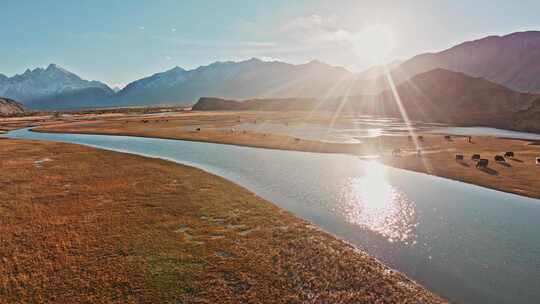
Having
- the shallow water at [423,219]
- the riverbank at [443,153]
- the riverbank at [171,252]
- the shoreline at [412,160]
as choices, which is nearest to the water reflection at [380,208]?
the shallow water at [423,219]

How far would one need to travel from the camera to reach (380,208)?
3484 cm

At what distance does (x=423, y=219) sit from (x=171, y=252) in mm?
27435

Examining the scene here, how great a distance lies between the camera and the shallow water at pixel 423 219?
2112 centimetres

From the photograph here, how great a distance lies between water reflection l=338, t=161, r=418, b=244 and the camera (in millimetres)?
28984

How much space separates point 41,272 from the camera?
20.0m

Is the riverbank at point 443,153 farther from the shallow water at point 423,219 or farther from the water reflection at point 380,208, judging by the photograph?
the water reflection at point 380,208

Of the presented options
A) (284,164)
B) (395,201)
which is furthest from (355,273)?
(284,164)

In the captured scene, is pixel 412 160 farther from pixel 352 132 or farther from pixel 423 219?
pixel 352 132

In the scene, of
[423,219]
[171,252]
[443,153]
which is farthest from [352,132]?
[171,252]

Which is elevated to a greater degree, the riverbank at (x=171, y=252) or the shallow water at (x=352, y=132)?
the shallow water at (x=352, y=132)

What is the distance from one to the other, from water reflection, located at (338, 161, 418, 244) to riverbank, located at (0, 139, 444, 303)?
6640 mm

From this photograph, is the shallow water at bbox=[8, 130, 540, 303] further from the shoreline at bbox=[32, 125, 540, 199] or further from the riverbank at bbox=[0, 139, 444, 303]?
the riverbank at bbox=[0, 139, 444, 303]

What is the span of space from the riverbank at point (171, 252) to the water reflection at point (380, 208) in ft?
21.8

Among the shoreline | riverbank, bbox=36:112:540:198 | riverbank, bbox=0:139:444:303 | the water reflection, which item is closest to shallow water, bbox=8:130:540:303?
the water reflection
